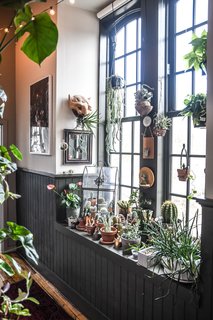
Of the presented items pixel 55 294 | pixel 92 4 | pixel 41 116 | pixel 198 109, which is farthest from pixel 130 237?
pixel 92 4

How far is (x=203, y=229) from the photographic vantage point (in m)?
1.56

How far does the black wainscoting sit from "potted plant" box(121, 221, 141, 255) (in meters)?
0.08

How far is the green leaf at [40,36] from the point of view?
3.52 feet

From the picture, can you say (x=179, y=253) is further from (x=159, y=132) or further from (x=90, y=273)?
(x=90, y=273)

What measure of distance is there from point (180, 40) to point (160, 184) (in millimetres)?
1296

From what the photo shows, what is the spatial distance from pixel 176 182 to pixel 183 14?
1476 mm

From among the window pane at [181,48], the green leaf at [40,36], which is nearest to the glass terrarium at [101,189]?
the window pane at [181,48]

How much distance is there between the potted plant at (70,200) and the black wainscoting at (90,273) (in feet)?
0.27

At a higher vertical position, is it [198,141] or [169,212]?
[198,141]

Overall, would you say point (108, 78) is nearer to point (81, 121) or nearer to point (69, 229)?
point (81, 121)

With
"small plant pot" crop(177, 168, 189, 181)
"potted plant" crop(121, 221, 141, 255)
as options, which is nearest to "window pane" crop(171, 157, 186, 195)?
"small plant pot" crop(177, 168, 189, 181)

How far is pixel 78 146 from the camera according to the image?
3191 mm

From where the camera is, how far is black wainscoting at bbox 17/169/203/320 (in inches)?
70.9

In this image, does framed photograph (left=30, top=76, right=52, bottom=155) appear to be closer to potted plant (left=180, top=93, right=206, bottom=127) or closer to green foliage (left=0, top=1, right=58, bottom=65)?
potted plant (left=180, top=93, right=206, bottom=127)
